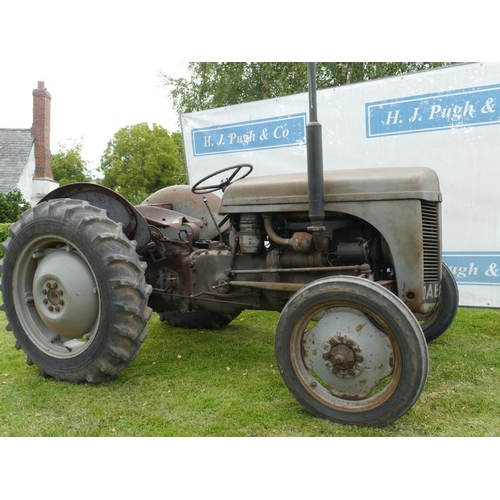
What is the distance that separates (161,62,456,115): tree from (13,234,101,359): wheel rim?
8113 mm

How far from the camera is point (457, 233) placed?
18.1 feet

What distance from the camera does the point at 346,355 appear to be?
9.51 ft

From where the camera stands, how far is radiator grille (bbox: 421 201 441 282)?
10.9ft

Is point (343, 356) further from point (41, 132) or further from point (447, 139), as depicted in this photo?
point (41, 132)

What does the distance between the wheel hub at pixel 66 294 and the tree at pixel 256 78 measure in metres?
8.17

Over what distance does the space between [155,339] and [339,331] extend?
96.9 inches

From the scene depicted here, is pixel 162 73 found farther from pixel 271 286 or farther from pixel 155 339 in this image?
pixel 271 286

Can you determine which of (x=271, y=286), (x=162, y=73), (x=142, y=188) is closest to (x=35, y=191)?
(x=142, y=188)

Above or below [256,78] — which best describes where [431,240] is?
below

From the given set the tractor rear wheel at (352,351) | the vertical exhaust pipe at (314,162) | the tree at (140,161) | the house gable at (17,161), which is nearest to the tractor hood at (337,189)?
the vertical exhaust pipe at (314,162)

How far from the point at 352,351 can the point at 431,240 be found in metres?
1.02

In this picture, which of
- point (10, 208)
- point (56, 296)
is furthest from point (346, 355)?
point (10, 208)

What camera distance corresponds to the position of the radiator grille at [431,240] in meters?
3.32

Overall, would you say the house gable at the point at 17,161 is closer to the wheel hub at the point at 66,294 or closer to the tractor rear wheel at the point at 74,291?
the tractor rear wheel at the point at 74,291
